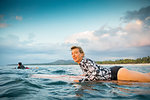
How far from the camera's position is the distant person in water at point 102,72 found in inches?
167

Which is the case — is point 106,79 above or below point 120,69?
below

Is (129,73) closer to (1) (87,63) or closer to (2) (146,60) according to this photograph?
(1) (87,63)

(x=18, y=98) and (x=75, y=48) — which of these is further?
(x=75, y=48)

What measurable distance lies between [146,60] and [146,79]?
7879 centimetres

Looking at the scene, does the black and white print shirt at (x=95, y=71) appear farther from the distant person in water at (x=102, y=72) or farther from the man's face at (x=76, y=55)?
the man's face at (x=76, y=55)

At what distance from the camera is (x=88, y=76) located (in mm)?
4688

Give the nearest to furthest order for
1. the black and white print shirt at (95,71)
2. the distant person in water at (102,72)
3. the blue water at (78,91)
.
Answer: the blue water at (78,91), the distant person in water at (102,72), the black and white print shirt at (95,71)

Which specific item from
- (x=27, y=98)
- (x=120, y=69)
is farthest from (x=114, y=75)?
(x=27, y=98)

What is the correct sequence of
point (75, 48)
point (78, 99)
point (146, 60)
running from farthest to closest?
point (146, 60)
point (75, 48)
point (78, 99)

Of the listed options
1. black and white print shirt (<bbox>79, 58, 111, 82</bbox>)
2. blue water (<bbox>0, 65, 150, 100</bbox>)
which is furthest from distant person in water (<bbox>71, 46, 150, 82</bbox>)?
blue water (<bbox>0, 65, 150, 100</bbox>)

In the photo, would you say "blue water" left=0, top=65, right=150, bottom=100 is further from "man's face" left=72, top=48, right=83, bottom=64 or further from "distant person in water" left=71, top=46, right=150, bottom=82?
"man's face" left=72, top=48, right=83, bottom=64

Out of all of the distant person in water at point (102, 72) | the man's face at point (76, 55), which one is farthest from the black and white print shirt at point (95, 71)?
the man's face at point (76, 55)

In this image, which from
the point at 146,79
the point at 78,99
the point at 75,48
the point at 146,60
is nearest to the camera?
the point at 78,99

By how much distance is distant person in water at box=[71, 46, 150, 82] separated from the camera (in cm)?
424
